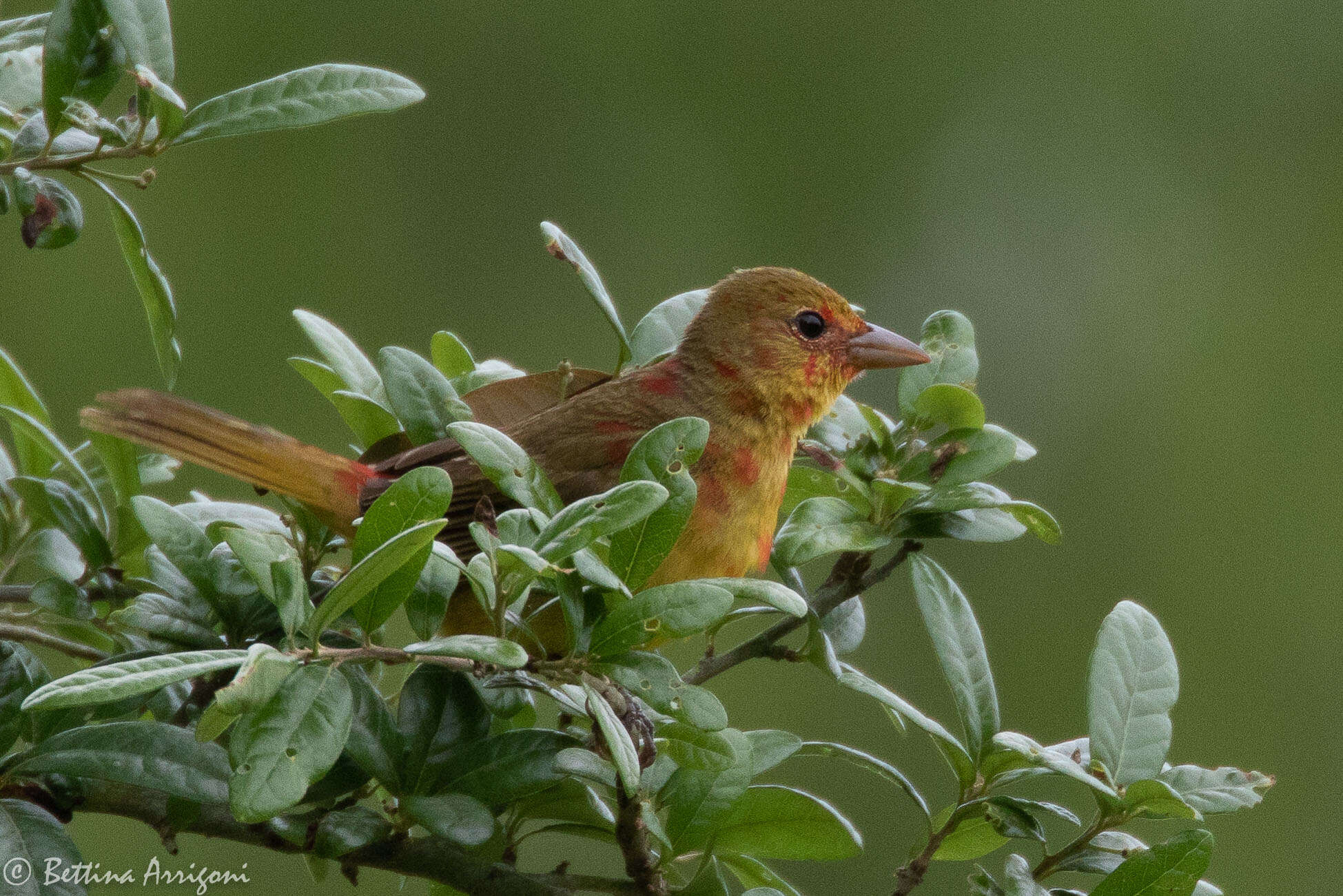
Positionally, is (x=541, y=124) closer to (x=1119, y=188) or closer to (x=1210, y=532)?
(x=1119, y=188)

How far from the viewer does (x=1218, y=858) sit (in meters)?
5.49

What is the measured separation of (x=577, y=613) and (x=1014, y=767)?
640mm

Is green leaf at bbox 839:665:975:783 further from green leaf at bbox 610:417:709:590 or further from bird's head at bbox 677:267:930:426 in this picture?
bird's head at bbox 677:267:930:426

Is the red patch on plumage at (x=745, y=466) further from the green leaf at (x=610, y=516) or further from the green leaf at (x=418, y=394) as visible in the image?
the green leaf at (x=610, y=516)

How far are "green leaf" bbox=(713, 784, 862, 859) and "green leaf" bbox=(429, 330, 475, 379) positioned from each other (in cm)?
85

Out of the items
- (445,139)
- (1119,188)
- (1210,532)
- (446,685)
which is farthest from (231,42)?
(446,685)

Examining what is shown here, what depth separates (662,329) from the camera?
2418 mm

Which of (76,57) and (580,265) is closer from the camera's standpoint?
(76,57)

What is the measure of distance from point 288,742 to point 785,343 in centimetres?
182

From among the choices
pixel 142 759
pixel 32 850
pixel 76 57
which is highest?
pixel 76 57

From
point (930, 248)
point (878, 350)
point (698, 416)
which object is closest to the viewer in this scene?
point (698, 416)

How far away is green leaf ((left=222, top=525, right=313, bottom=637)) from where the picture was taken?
1.45 metres

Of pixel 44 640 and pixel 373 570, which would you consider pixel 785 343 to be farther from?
pixel 373 570

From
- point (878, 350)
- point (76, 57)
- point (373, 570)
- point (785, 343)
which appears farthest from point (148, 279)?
point (878, 350)
